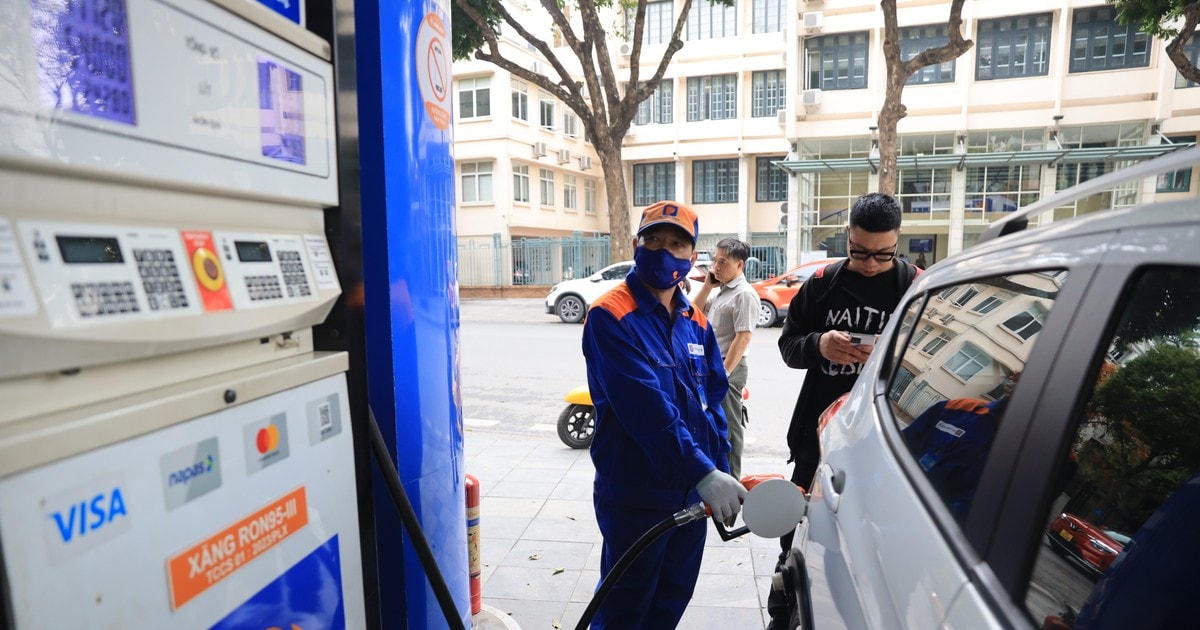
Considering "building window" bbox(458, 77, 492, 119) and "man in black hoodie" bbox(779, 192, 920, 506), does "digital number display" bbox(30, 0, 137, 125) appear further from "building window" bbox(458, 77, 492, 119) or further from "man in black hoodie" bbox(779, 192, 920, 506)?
"building window" bbox(458, 77, 492, 119)

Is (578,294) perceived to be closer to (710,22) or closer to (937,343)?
(937,343)

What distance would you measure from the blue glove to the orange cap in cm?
88

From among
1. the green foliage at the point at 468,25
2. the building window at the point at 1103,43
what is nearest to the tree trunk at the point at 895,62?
the green foliage at the point at 468,25

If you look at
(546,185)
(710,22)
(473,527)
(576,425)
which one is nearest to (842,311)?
(473,527)

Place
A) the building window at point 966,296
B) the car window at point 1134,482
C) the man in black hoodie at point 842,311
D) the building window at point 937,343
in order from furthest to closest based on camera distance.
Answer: the man in black hoodie at point 842,311, the building window at point 937,343, the building window at point 966,296, the car window at point 1134,482

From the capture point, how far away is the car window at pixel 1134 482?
33.8 inches

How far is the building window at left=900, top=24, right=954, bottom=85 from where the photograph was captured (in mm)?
22672

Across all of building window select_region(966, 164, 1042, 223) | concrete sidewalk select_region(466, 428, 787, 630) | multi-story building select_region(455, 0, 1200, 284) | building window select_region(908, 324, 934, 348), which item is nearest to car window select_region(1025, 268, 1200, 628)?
building window select_region(908, 324, 934, 348)

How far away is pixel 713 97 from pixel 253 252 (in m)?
29.5

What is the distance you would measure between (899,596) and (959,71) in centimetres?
2580

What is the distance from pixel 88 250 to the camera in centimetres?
95

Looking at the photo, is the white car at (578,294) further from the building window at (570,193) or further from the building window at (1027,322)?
the building window at (570,193)

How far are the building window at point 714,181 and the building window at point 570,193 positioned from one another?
5426mm

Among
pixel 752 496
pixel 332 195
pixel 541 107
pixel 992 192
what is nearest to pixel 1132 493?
pixel 752 496
